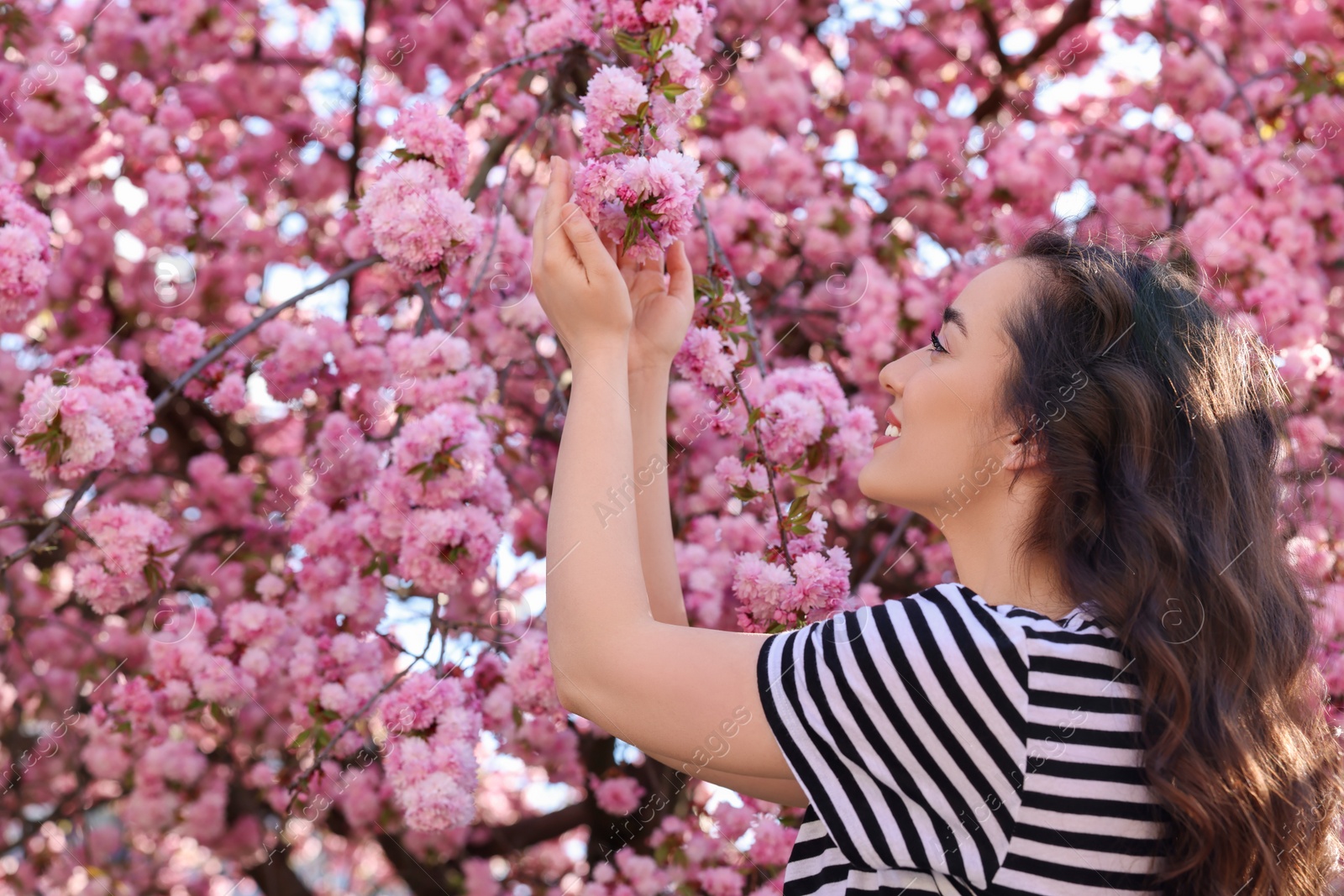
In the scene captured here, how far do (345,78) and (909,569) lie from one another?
2.34 m

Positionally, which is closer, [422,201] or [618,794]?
[422,201]

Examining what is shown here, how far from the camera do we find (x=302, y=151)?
3416mm

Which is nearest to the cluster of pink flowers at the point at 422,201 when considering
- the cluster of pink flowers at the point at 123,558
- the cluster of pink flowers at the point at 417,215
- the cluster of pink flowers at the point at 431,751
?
the cluster of pink flowers at the point at 417,215

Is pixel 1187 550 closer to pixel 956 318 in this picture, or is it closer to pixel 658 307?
pixel 956 318

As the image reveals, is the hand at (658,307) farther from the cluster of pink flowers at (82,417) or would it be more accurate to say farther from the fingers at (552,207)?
the cluster of pink flowers at (82,417)

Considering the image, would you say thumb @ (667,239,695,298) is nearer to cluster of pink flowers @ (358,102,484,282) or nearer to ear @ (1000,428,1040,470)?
cluster of pink flowers @ (358,102,484,282)

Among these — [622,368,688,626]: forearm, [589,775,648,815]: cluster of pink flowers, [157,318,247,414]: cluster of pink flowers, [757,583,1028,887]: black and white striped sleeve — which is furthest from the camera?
[589,775,648,815]: cluster of pink flowers

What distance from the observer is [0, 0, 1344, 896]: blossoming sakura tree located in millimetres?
1643

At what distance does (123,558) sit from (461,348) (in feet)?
2.38

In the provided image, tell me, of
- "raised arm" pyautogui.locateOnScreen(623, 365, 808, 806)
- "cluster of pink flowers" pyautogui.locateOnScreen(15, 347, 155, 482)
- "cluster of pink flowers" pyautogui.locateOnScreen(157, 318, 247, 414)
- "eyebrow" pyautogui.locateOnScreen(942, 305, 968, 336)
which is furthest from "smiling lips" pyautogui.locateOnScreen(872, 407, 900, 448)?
"cluster of pink flowers" pyautogui.locateOnScreen(157, 318, 247, 414)

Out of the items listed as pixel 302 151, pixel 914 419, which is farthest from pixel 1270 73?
pixel 302 151

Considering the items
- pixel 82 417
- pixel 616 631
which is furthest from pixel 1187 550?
pixel 82 417

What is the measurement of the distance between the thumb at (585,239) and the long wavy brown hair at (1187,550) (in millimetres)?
473

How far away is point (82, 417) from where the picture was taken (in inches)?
69.4
